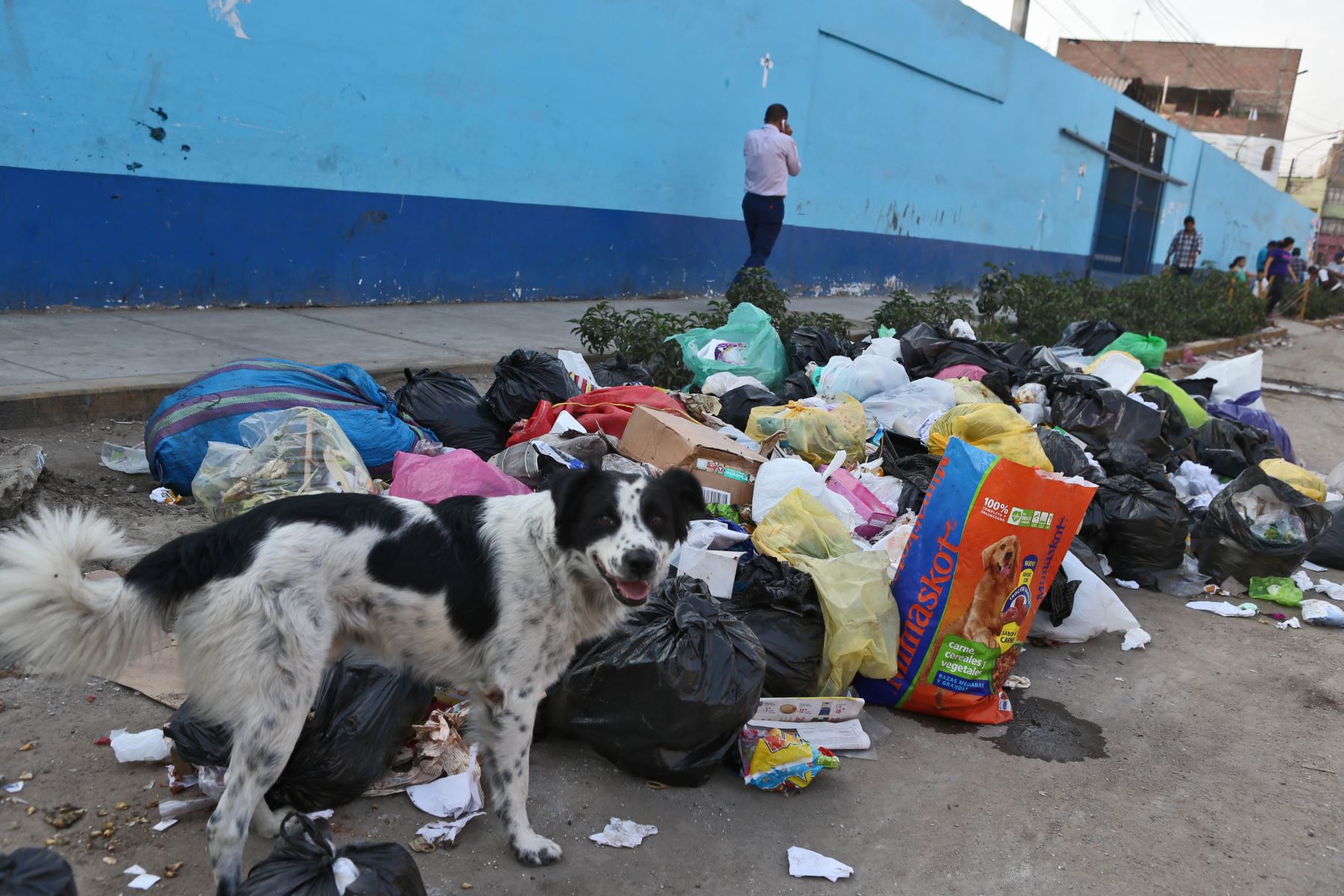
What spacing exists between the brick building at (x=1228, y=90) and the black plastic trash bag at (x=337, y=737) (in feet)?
173

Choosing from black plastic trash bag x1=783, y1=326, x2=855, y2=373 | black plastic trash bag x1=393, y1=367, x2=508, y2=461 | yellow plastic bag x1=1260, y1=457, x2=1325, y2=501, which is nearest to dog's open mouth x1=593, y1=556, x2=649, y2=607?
black plastic trash bag x1=393, y1=367, x2=508, y2=461

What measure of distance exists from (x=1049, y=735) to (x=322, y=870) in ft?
8.87

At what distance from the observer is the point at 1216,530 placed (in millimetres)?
5516

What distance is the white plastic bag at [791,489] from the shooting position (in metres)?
4.57

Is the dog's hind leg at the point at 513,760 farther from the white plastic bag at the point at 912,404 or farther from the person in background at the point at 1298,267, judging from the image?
the person in background at the point at 1298,267

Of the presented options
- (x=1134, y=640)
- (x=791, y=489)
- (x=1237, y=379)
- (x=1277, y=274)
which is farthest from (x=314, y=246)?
(x=1277, y=274)

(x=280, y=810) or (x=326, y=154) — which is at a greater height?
(x=326, y=154)

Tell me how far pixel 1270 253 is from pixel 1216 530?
2180 cm

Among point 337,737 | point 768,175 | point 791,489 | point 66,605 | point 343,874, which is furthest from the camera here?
point 768,175

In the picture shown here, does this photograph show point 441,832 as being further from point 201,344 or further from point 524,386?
point 201,344

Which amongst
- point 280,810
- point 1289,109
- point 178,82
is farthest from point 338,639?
point 1289,109

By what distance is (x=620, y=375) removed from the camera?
647 cm

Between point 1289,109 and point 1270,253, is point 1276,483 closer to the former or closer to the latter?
point 1270,253

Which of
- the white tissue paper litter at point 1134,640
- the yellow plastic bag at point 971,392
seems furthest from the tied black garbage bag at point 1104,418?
the white tissue paper litter at point 1134,640
